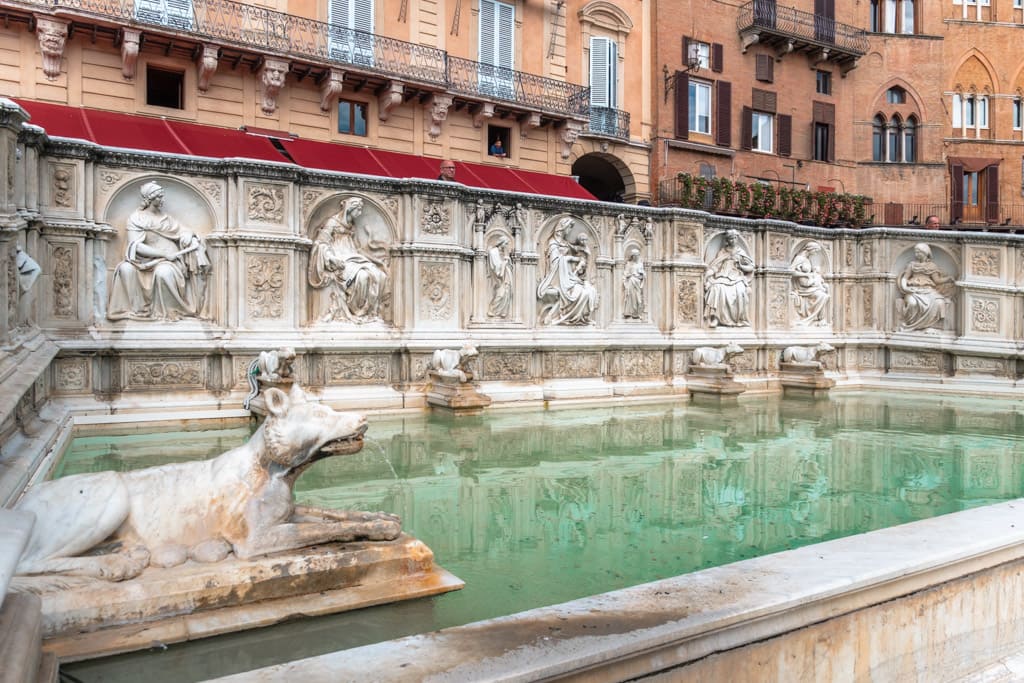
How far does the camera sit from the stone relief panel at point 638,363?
12.4m

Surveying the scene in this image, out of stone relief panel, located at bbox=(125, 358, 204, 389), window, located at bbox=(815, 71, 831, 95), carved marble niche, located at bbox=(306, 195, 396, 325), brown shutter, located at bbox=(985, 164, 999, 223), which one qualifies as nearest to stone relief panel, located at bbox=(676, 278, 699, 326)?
carved marble niche, located at bbox=(306, 195, 396, 325)

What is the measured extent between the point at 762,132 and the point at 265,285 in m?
24.0

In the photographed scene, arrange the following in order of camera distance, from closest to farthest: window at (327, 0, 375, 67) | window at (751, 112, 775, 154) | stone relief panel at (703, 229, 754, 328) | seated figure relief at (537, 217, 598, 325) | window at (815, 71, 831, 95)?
seated figure relief at (537, 217, 598, 325) < stone relief panel at (703, 229, 754, 328) < window at (327, 0, 375, 67) < window at (751, 112, 775, 154) < window at (815, 71, 831, 95)

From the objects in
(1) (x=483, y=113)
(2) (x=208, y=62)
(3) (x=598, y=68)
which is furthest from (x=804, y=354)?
(2) (x=208, y=62)

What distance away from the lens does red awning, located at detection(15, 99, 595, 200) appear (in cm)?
1488

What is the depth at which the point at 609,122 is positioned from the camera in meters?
23.8

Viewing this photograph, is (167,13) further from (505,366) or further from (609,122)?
(609,122)

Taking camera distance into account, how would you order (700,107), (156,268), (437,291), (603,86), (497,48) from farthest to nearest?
(700,107) < (603,86) < (497,48) < (437,291) < (156,268)

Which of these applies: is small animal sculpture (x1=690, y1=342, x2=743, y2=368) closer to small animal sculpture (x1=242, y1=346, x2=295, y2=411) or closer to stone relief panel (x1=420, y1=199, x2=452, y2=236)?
stone relief panel (x1=420, y1=199, x2=452, y2=236)

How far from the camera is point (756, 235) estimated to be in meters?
14.3

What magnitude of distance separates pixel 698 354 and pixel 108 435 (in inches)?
346

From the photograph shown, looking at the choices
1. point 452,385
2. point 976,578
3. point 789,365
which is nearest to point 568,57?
point 789,365

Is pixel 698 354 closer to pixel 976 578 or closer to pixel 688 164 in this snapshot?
pixel 976 578

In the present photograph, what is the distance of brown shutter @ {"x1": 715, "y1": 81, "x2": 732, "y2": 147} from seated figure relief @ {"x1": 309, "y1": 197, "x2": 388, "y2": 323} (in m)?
19.8
